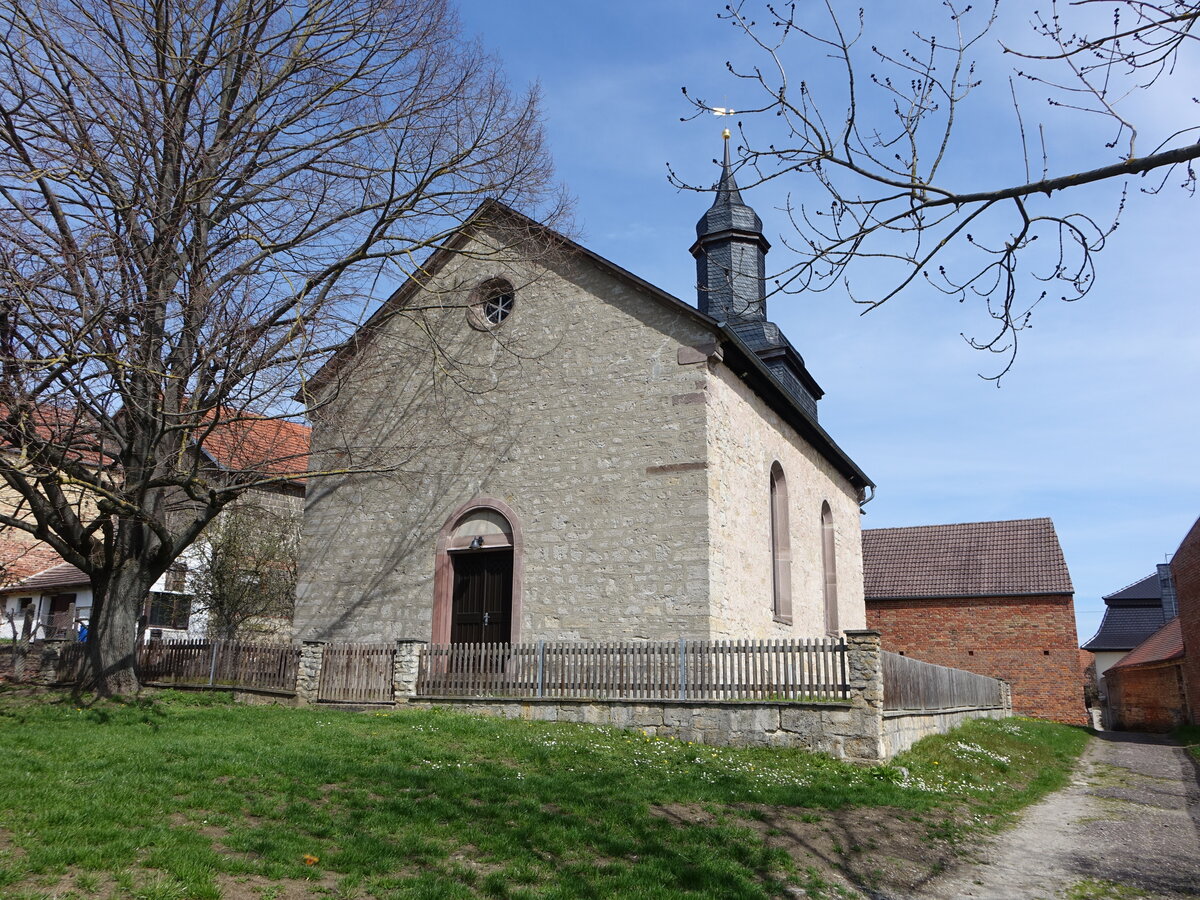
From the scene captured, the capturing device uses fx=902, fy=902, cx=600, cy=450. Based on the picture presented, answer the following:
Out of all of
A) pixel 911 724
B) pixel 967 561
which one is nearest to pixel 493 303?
pixel 911 724

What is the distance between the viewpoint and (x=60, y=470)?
32.8 ft

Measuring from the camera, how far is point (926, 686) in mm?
15242

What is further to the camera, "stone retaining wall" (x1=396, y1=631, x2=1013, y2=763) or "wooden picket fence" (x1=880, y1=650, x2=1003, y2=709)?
"wooden picket fence" (x1=880, y1=650, x2=1003, y2=709)

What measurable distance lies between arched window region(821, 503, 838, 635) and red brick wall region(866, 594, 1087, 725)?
9.88m

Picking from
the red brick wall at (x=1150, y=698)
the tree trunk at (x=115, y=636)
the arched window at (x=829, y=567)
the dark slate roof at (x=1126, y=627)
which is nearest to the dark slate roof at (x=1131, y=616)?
the dark slate roof at (x=1126, y=627)

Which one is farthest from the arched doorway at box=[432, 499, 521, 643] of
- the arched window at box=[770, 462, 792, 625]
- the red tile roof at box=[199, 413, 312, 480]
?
the arched window at box=[770, 462, 792, 625]

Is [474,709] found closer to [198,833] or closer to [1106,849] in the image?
[198,833]

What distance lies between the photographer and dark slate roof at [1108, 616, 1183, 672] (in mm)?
30342

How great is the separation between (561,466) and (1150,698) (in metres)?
29.1

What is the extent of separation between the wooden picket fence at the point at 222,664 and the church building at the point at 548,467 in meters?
1.91

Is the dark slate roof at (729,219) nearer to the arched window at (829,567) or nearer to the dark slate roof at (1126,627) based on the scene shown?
the arched window at (829,567)

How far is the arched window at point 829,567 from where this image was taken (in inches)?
858

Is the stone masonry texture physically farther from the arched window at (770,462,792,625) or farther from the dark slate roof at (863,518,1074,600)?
the dark slate roof at (863,518,1074,600)

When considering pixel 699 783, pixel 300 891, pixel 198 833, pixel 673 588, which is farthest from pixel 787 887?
pixel 673 588
